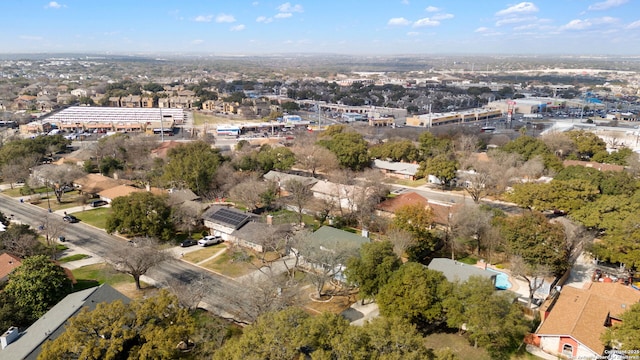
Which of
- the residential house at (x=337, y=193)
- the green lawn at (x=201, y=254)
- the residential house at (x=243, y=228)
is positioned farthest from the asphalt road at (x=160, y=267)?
the residential house at (x=337, y=193)

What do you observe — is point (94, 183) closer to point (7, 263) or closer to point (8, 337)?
point (7, 263)

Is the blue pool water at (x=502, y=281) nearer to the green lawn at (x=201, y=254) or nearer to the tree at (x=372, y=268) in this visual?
the tree at (x=372, y=268)

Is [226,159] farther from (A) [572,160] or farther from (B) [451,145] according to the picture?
(A) [572,160]

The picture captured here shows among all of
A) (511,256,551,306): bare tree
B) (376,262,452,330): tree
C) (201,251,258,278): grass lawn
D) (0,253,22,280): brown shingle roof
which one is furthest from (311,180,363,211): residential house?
(0,253,22,280): brown shingle roof

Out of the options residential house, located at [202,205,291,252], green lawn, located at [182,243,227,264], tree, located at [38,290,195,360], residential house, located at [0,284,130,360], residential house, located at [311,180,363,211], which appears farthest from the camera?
residential house, located at [311,180,363,211]

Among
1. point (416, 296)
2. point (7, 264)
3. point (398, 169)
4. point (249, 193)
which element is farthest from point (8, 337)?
point (398, 169)

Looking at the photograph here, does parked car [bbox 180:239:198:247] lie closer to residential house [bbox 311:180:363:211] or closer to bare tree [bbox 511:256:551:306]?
residential house [bbox 311:180:363:211]
